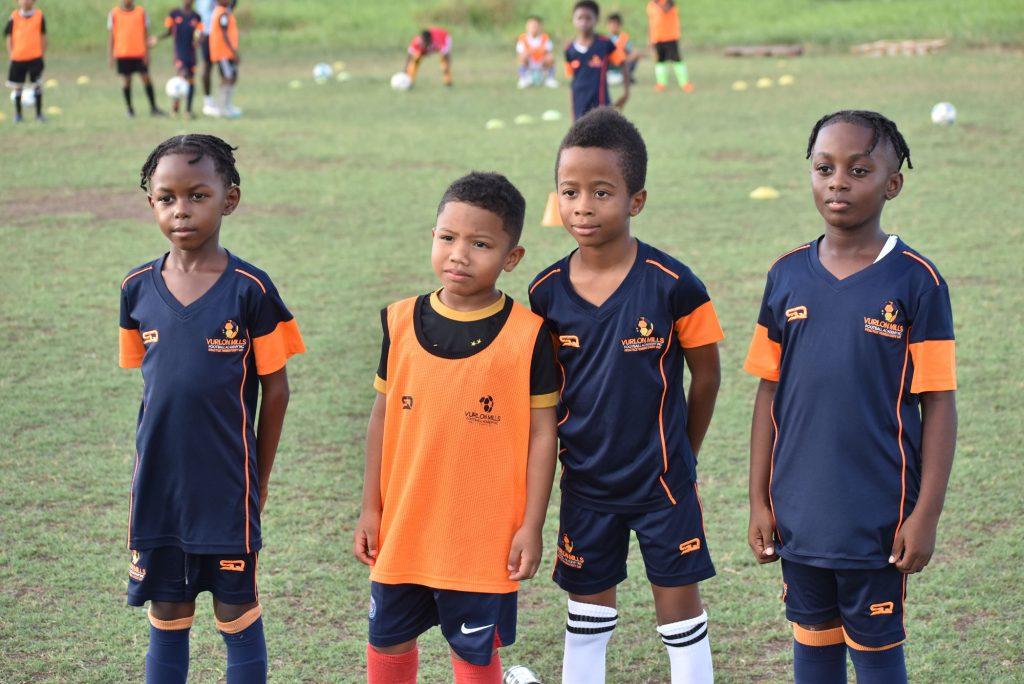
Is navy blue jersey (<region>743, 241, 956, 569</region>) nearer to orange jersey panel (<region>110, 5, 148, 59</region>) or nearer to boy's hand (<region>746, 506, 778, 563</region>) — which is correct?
boy's hand (<region>746, 506, 778, 563</region>)

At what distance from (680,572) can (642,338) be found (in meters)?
0.57

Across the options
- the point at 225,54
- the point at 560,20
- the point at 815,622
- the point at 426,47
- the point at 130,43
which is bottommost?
the point at 815,622

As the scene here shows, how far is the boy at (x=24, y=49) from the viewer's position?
1493cm

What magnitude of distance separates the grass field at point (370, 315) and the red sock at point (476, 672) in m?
0.67

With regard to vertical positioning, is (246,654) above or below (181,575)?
below

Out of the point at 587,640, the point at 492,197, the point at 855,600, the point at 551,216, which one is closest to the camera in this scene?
the point at 855,600

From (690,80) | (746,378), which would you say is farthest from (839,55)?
(746,378)

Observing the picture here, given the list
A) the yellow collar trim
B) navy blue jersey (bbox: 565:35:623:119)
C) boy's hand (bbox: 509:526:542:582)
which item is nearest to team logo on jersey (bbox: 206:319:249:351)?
the yellow collar trim

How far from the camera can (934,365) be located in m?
2.55

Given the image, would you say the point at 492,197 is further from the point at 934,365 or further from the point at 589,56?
the point at 589,56

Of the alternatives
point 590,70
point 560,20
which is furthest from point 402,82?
point 560,20

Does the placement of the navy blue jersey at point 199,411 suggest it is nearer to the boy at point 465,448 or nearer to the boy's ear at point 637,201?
the boy at point 465,448

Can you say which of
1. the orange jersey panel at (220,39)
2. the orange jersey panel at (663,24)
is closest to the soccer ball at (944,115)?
the orange jersey panel at (663,24)

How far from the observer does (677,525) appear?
2.88 metres
